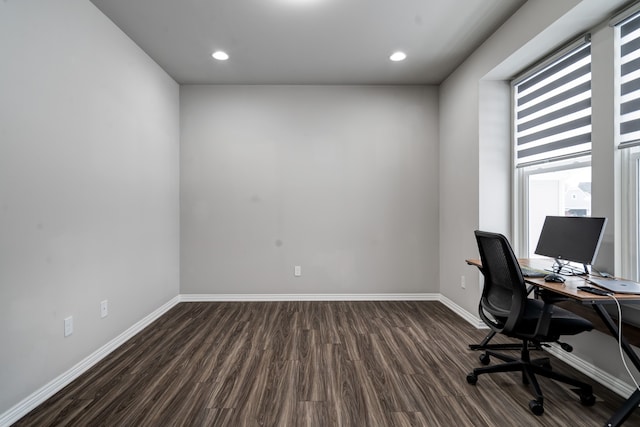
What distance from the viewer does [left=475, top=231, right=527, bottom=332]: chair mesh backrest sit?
6.16 feet

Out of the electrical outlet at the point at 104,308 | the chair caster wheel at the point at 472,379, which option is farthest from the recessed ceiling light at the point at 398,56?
the electrical outlet at the point at 104,308

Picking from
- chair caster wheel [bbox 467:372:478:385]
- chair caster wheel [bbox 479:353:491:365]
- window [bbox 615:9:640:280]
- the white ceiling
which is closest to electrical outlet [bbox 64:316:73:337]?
the white ceiling

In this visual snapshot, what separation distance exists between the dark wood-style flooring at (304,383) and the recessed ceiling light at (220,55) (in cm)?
286

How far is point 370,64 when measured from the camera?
11.4ft

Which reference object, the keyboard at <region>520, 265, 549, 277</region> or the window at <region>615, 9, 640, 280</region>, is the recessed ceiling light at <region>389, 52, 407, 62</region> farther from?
the keyboard at <region>520, 265, 549, 277</region>

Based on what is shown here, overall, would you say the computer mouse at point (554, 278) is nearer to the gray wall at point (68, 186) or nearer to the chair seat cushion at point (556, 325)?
the chair seat cushion at point (556, 325)

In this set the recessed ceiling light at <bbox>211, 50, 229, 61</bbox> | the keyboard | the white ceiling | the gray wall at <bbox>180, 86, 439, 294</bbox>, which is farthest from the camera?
the gray wall at <bbox>180, 86, 439, 294</bbox>

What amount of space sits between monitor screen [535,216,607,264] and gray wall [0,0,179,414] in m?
3.51

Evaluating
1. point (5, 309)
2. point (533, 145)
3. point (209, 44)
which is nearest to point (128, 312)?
point (5, 309)

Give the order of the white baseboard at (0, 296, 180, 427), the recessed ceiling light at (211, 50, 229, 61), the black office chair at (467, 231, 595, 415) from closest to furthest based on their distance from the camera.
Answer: the white baseboard at (0, 296, 180, 427) → the black office chair at (467, 231, 595, 415) → the recessed ceiling light at (211, 50, 229, 61)

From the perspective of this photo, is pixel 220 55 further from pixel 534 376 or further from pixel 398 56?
pixel 534 376

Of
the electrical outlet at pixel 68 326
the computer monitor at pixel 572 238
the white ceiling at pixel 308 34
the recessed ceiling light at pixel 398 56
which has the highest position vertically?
the recessed ceiling light at pixel 398 56

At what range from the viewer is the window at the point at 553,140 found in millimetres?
2309

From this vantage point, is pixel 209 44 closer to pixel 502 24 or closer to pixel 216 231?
pixel 216 231
